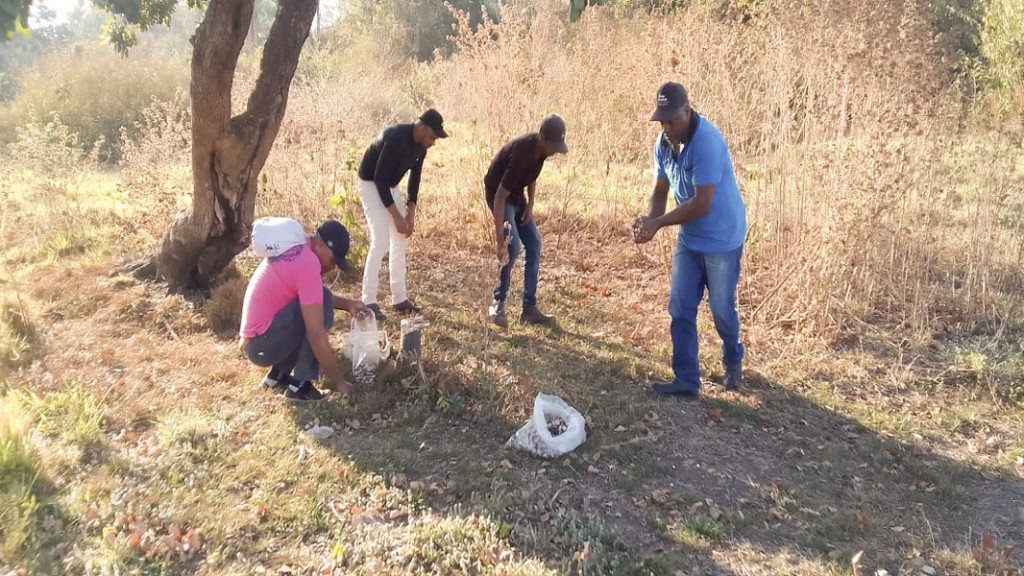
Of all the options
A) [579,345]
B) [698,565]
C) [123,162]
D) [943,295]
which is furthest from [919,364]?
[123,162]

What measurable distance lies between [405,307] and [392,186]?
1.01m

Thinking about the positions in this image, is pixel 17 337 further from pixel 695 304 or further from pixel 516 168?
pixel 695 304

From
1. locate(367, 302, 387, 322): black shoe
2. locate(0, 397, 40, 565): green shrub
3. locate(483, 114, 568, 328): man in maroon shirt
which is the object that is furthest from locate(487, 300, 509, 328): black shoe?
locate(0, 397, 40, 565): green shrub

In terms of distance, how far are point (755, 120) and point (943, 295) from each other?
204cm

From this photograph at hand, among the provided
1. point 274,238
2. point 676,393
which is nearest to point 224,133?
point 274,238

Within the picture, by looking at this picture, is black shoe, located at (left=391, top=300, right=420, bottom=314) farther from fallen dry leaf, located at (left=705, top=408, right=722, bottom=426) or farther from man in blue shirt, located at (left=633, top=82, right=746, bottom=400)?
fallen dry leaf, located at (left=705, top=408, right=722, bottom=426)

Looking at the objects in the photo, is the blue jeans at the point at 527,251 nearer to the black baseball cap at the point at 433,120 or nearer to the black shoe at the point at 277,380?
the black baseball cap at the point at 433,120

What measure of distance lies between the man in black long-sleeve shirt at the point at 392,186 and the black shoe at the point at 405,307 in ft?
0.32

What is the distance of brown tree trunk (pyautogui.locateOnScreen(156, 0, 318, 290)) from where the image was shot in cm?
487

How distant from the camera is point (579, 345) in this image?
15.9 feet

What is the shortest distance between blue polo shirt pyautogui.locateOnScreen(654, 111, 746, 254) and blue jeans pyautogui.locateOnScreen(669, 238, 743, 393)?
0.27 ft

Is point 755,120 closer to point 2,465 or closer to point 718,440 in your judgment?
point 718,440

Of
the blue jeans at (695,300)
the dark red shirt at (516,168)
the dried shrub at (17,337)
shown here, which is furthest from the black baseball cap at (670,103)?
the dried shrub at (17,337)

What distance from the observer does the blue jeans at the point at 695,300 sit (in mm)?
3719
